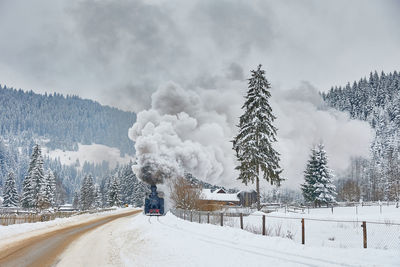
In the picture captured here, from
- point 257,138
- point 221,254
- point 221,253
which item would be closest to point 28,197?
point 257,138

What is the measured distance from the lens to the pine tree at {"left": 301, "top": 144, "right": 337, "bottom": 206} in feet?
158

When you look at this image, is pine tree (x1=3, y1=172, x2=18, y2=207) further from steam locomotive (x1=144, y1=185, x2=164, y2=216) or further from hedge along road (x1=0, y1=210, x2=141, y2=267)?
hedge along road (x1=0, y1=210, x2=141, y2=267)

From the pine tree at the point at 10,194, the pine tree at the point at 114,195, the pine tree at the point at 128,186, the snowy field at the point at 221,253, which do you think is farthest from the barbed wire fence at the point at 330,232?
the pine tree at the point at 128,186

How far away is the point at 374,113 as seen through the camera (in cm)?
14950

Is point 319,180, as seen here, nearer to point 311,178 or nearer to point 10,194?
point 311,178

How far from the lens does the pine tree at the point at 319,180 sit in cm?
4809

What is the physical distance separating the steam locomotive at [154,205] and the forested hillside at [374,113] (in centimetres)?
5583

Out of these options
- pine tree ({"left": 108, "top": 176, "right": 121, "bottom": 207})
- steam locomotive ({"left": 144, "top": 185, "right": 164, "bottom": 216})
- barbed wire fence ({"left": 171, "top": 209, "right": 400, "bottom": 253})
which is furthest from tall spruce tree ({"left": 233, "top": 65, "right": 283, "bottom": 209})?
pine tree ({"left": 108, "top": 176, "right": 121, "bottom": 207})

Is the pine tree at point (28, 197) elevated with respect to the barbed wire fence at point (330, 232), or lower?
lower

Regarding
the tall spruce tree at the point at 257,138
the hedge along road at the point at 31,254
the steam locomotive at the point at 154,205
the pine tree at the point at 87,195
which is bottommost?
the pine tree at the point at 87,195

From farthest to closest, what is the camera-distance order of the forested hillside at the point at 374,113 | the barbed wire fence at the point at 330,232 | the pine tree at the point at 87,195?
the forested hillside at the point at 374,113 → the pine tree at the point at 87,195 → the barbed wire fence at the point at 330,232

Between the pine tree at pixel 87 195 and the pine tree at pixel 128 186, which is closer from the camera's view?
the pine tree at pixel 87 195

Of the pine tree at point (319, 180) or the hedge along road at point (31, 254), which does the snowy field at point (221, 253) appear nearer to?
the hedge along road at point (31, 254)

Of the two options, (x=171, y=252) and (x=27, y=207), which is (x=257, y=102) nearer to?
(x=171, y=252)
